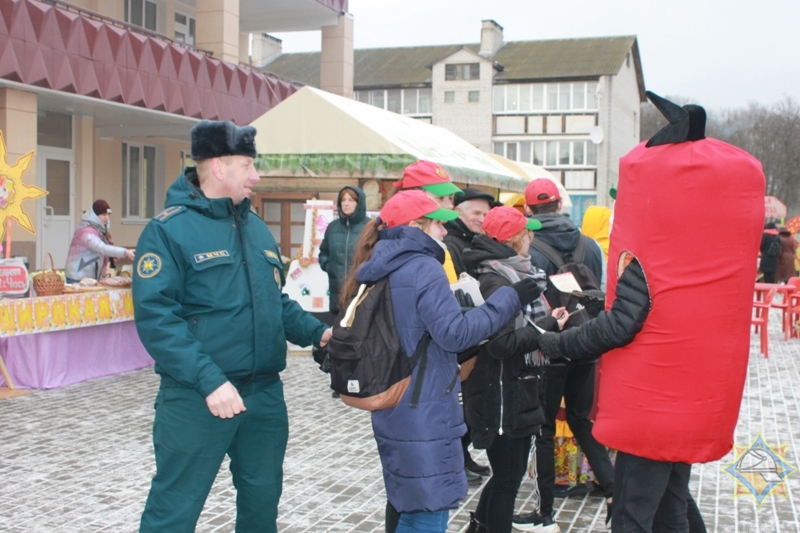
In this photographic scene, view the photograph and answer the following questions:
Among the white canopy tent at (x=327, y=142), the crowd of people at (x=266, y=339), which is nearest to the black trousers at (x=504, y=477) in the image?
the crowd of people at (x=266, y=339)

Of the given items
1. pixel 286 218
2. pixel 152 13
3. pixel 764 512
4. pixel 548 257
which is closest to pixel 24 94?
pixel 286 218

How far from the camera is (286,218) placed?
15.3 metres

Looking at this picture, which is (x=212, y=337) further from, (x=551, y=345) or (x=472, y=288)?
(x=551, y=345)

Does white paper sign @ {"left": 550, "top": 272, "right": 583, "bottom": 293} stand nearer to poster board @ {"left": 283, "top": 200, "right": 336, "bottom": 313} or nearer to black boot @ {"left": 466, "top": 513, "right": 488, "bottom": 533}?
black boot @ {"left": 466, "top": 513, "right": 488, "bottom": 533}

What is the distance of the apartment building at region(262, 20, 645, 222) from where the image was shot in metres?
50.5

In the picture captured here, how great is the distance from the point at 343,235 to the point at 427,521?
18.0 feet

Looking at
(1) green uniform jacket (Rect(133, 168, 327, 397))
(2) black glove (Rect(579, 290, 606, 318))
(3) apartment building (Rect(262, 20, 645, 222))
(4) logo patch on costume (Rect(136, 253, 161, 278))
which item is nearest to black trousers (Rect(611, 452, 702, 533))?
(2) black glove (Rect(579, 290, 606, 318))

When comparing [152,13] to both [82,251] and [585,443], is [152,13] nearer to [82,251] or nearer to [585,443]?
[82,251]

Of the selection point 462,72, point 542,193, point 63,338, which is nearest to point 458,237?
point 542,193

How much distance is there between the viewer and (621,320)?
3.00m

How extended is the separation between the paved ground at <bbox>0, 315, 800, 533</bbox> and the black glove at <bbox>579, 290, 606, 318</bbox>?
1.43 m

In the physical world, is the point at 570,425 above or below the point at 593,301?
below

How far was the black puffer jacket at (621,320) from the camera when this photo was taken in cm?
297

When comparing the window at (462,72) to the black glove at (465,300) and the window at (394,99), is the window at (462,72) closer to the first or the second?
the window at (394,99)
